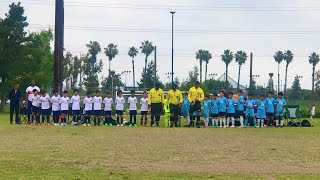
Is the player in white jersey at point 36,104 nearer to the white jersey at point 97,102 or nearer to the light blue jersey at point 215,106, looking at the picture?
the white jersey at point 97,102

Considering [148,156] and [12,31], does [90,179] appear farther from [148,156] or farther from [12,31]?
[12,31]

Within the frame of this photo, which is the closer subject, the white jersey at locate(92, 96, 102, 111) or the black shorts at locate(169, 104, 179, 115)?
the black shorts at locate(169, 104, 179, 115)

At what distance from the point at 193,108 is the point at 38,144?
13.8 meters

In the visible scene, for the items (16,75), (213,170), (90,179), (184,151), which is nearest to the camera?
(90,179)

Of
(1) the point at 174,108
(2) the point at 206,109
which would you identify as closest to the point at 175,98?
(1) the point at 174,108

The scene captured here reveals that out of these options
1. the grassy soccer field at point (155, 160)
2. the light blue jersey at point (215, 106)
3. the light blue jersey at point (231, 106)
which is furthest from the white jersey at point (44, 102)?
the grassy soccer field at point (155, 160)

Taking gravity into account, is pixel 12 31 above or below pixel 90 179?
above

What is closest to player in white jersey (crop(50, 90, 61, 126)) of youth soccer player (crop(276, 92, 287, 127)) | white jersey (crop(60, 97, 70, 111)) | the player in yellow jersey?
white jersey (crop(60, 97, 70, 111))

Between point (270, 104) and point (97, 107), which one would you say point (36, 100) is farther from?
point (270, 104)

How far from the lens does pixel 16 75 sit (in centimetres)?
6303

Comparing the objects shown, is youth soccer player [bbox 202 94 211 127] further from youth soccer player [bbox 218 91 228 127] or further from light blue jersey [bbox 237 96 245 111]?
light blue jersey [bbox 237 96 245 111]

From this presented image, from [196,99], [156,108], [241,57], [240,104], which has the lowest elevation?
[156,108]

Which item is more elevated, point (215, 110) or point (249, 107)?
point (249, 107)

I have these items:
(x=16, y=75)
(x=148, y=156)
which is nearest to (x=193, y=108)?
(x=148, y=156)
